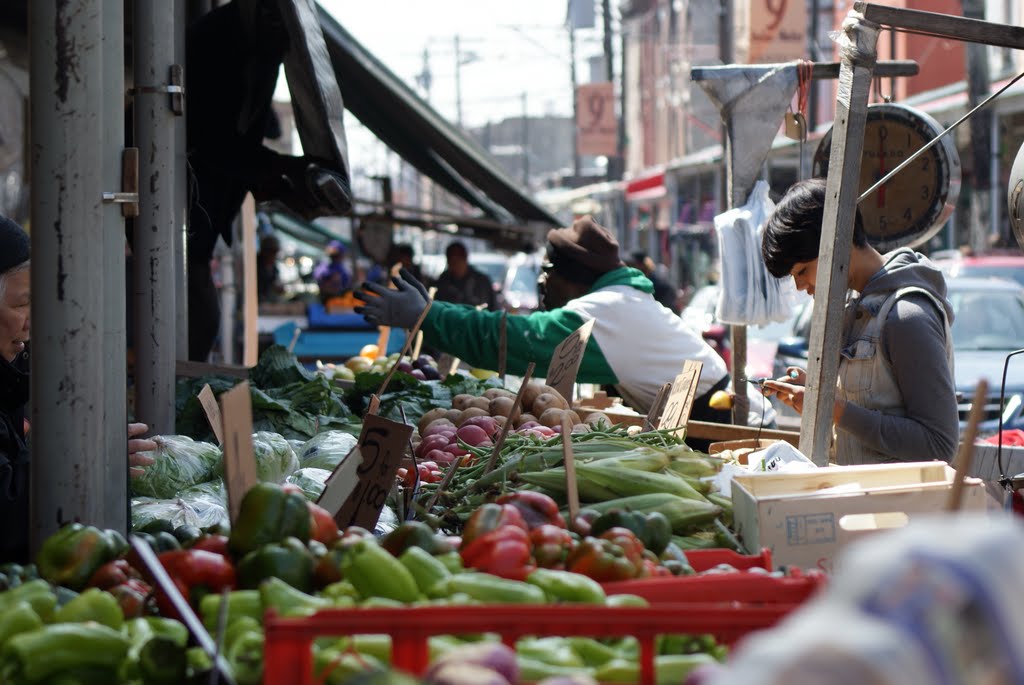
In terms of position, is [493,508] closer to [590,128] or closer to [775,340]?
[775,340]

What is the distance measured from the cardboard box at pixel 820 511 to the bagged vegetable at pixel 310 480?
4.90 feet

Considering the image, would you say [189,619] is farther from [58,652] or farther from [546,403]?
[546,403]

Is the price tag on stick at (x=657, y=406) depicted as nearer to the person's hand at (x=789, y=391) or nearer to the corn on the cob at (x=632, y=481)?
the person's hand at (x=789, y=391)

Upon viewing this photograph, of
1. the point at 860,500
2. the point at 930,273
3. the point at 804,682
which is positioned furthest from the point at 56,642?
the point at 930,273

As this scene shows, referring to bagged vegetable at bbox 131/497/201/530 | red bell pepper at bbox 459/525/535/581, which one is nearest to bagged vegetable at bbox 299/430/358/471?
bagged vegetable at bbox 131/497/201/530

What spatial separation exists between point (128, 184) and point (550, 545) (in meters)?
1.23

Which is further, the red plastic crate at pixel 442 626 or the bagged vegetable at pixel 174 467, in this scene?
the bagged vegetable at pixel 174 467

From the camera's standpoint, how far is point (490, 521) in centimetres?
245

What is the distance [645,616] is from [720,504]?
1.64m

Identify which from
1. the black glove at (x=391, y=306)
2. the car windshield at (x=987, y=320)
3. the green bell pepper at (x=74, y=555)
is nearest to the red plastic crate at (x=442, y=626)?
the green bell pepper at (x=74, y=555)

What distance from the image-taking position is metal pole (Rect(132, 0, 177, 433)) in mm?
4609

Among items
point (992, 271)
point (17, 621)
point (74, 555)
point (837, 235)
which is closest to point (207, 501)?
point (74, 555)

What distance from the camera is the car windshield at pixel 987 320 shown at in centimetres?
1002

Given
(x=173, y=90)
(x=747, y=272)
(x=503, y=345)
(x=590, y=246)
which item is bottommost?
(x=503, y=345)
